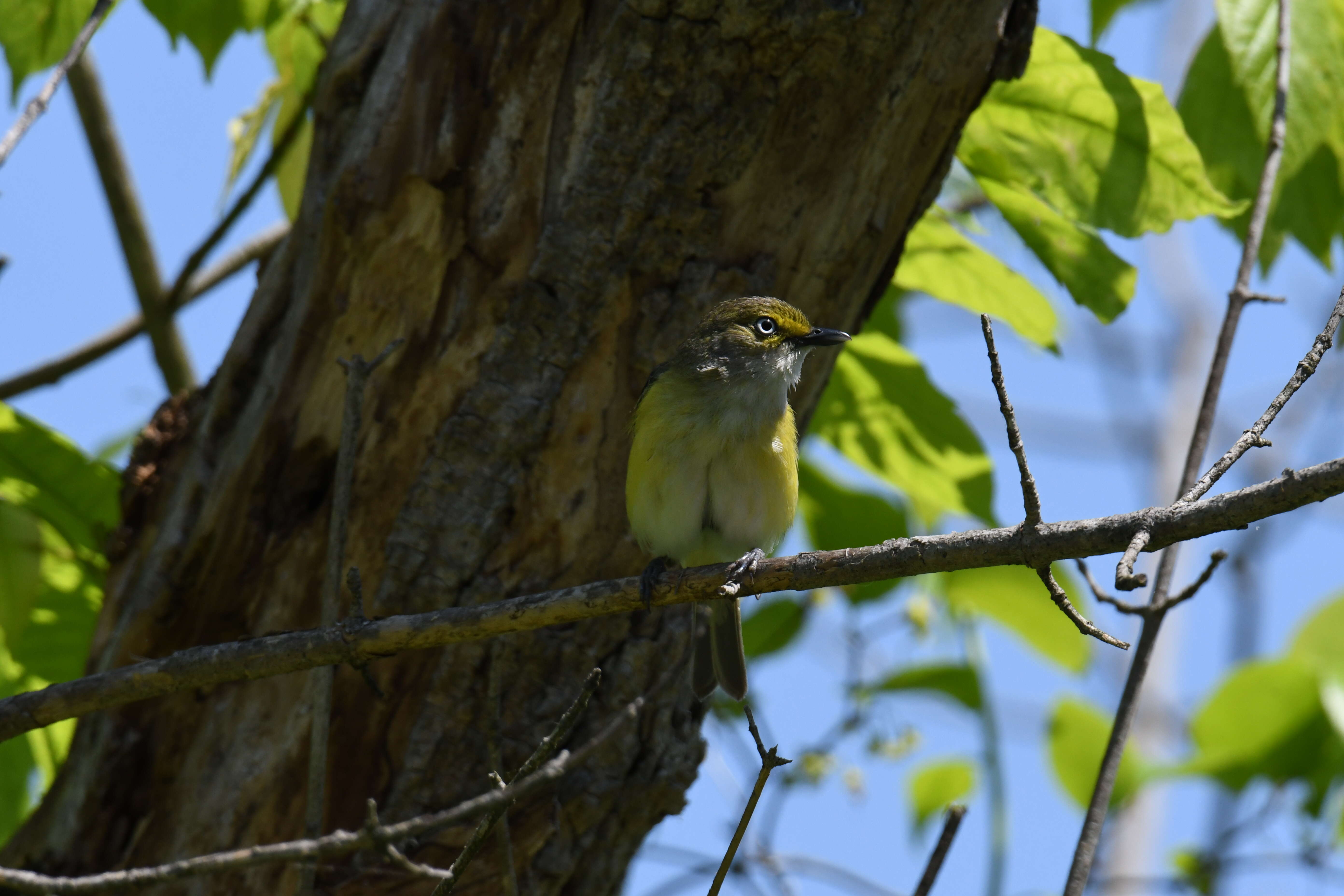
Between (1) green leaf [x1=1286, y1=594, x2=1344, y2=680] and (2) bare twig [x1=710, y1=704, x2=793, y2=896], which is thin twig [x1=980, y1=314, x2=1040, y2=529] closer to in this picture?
(2) bare twig [x1=710, y1=704, x2=793, y2=896]

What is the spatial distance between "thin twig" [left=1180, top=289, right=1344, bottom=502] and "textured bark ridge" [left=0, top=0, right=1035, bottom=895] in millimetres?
1748

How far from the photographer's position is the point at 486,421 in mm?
3619

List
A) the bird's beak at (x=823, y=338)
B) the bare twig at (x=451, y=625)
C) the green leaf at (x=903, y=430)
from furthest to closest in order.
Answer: the green leaf at (x=903, y=430), the bird's beak at (x=823, y=338), the bare twig at (x=451, y=625)

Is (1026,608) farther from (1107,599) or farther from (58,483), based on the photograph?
(58,483)

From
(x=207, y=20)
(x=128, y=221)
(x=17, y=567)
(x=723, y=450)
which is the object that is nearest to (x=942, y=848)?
(x=723, y=450)

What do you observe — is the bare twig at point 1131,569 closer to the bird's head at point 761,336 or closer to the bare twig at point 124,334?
the bird's head at point 761,336

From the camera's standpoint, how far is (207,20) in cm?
435

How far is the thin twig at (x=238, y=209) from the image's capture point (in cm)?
510

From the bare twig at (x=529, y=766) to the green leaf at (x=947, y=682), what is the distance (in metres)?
3.12

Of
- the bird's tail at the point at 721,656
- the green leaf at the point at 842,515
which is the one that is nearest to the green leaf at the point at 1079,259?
the green leaf at the point at 842,515

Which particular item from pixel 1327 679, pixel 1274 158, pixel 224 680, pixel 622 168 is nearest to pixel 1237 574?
pixel 1327 679

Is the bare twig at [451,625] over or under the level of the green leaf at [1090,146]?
under

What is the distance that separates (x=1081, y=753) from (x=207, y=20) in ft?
15.1

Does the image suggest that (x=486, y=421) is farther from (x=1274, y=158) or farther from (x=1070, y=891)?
(x=1274, y=158)
